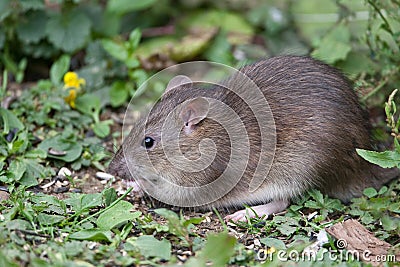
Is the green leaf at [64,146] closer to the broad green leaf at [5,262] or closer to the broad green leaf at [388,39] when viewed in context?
the broad green leaf at [5,262]

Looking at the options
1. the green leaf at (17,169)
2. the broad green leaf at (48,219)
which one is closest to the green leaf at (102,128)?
the green leaf at (17,169)

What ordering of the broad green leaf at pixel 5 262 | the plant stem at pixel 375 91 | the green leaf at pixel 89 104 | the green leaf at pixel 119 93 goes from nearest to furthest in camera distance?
the broad green leaf at pixel 5 262
the plant stem at pixel 375 91
the green leaf at pixel 89 104
the green leaf at pixel 119 93

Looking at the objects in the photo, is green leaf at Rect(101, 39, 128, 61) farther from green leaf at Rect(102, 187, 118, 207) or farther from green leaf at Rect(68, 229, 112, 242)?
green leaf at Rect(68, 229, 112, 242)

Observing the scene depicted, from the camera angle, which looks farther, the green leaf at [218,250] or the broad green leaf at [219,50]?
the broad green leaf at [219,50]

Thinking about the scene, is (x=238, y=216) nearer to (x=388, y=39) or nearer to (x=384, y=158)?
(x=384, y=158)

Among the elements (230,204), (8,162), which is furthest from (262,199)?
(8,162)

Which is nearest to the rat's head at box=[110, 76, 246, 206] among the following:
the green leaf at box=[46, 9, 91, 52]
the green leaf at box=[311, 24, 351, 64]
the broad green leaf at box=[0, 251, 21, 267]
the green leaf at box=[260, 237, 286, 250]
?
the green leaf at box=[260, 237, 286, 250]

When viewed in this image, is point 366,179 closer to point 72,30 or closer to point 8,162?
point 8,162
